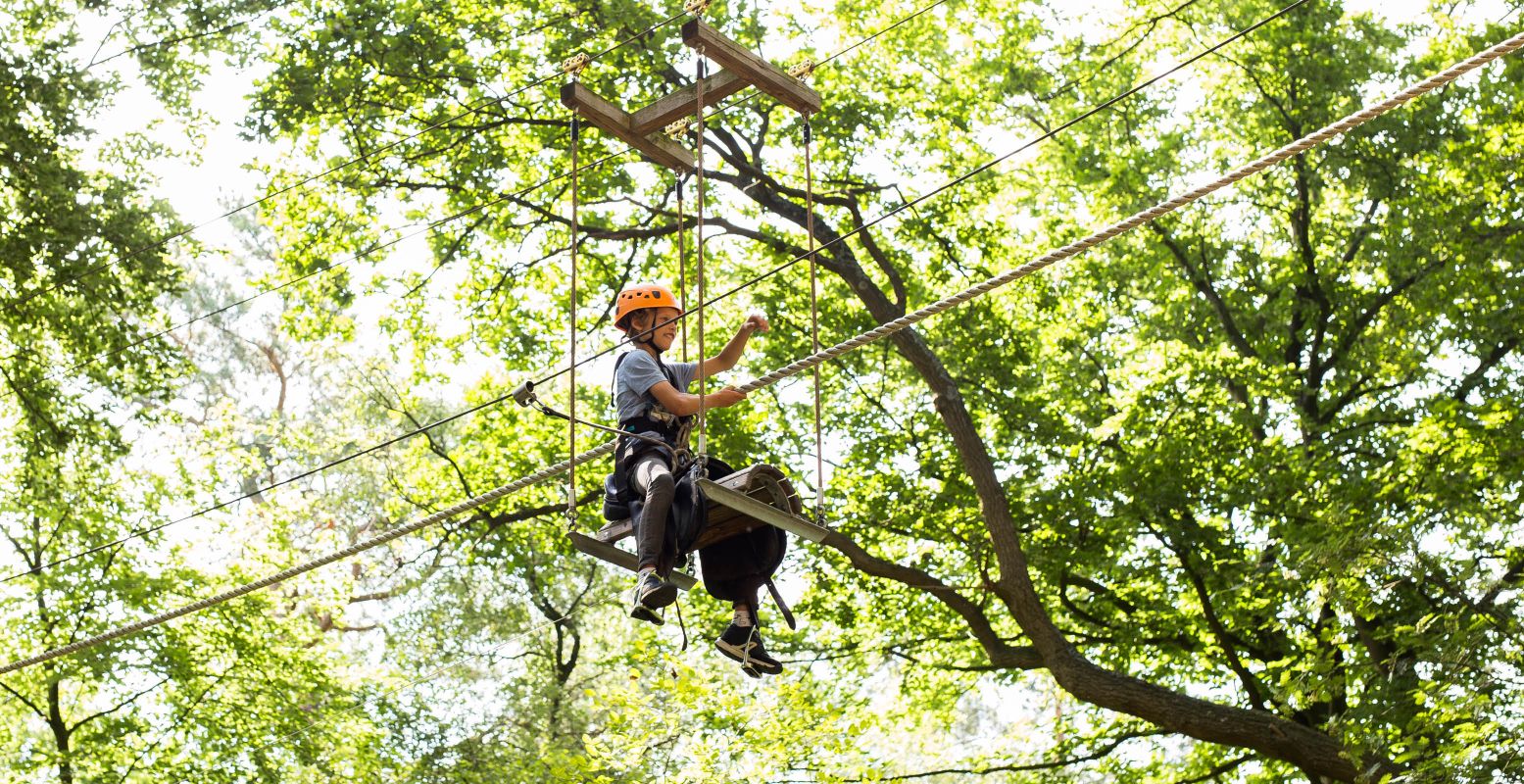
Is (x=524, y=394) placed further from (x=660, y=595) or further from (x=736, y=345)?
(x=660, y=595)

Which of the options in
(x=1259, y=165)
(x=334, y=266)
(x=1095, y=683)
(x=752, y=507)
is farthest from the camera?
(x=334, y=266)

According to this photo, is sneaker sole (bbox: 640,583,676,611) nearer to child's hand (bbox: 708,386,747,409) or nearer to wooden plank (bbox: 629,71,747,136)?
child's hand (bbox: 708,386,747,409)

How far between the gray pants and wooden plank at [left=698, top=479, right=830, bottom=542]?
0.32 m

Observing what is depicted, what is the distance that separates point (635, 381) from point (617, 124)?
1.22 metres

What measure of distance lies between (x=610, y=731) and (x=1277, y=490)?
270 inches

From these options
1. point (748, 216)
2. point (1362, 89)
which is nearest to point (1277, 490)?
point (1362, 89)

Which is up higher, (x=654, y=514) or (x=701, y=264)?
(x=701, y=264)

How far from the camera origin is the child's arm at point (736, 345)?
680cm

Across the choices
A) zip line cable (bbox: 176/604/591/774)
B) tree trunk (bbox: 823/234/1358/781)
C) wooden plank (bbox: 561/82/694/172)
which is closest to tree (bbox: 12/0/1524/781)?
tree trunk (bbox: 823/234/1358/781)

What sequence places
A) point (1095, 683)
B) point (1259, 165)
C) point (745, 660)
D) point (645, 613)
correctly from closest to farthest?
1. point (1259, 165)
2. point (645, 613)
3. point (745, 660)
4. point (1095, 683)

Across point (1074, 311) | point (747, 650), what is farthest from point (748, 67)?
point (1074, 311)

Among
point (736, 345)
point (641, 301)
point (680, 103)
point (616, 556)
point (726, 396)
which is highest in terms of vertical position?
point (680, 103)

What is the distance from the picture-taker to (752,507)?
20.9 feet

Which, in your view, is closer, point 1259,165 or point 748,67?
point 1259,165
